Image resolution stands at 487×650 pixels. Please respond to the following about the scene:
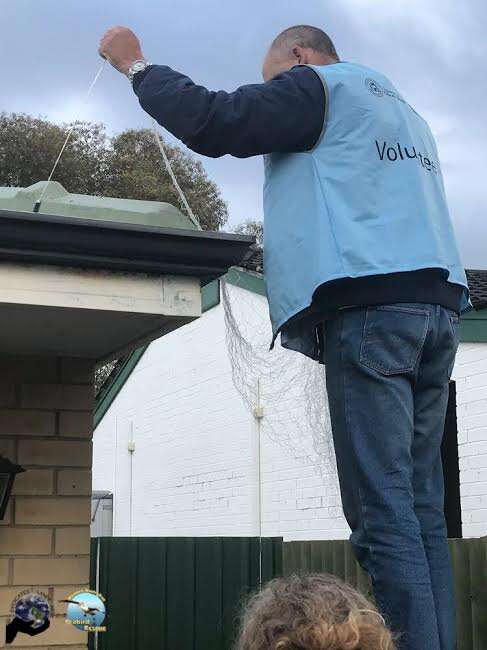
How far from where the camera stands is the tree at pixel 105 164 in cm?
1933

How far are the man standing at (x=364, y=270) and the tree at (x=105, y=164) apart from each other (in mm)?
16196

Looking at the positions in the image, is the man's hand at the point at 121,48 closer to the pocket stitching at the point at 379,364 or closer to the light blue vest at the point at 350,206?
the light blue vest at the point at 350,206

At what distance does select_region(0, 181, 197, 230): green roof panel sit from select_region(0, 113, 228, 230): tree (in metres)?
15.7

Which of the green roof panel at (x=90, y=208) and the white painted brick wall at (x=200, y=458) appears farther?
the white painted brick wall at (x=200, y=458)

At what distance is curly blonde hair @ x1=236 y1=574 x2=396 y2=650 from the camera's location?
1.41m

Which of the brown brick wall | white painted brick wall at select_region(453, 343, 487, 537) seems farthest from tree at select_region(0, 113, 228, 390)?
the brown brick wall

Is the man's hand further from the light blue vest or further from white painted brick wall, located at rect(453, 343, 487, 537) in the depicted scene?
white painted brick wall, located at rect(453, 343, 487, 537)

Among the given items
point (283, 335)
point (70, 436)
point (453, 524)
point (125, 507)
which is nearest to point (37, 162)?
point (125, 507)

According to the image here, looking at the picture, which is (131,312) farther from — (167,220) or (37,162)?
(37,162)

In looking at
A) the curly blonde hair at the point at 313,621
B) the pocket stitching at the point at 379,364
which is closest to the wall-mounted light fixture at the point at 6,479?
the pocket stitching at the point at 379,364

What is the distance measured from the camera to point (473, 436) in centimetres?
893

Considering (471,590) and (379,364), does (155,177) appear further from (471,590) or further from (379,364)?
(379,364)

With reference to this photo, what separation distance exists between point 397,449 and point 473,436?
6694 mm

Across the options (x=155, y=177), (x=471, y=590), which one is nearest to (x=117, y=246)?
(x=471, y=590)
